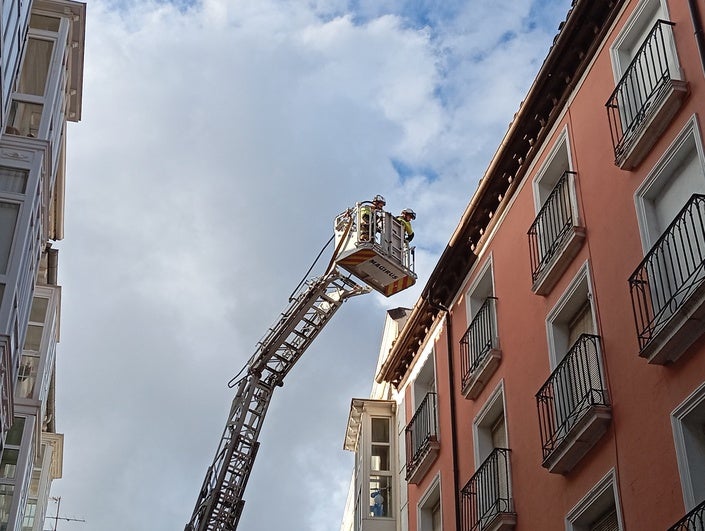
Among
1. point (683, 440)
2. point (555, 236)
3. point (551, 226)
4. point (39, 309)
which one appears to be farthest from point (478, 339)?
point (39, 309)

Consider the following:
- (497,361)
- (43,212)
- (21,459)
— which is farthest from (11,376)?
(497,361)

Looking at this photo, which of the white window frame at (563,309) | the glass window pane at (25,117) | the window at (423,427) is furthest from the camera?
the window at (423,427)

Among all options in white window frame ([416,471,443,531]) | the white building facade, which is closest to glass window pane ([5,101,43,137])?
the white building facade

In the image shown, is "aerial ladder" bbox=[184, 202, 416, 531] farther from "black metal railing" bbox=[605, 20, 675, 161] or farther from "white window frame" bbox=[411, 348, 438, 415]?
"black metal railing" bbox=[605, 20, 675, 161]

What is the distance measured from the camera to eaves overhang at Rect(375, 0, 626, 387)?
18.7 metres

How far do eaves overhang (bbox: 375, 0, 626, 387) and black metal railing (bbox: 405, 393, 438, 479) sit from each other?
2.41 meters

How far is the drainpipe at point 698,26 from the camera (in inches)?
579

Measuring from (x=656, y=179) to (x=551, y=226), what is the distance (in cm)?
386

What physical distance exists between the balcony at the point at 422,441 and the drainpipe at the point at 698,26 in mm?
11914

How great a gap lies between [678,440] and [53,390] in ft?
86.3

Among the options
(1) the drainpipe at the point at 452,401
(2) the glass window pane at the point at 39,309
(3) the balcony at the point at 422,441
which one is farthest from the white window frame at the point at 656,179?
(2) the glass window pane at the point at 39,309

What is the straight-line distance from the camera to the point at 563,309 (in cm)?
1803

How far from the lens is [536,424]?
18.2 m

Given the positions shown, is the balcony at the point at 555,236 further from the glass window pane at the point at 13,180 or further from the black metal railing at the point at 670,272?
the glass window pane at the point at 13,180
